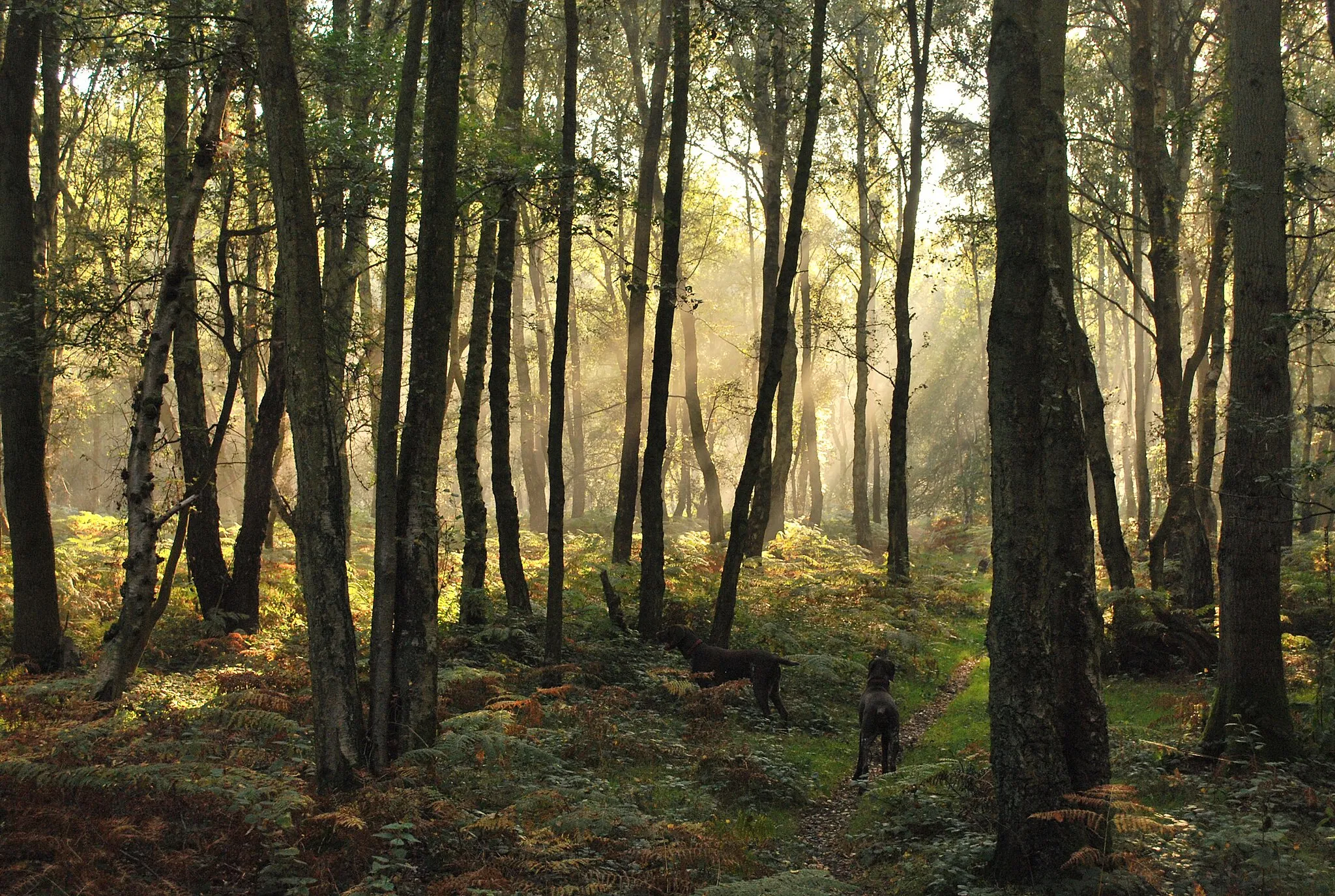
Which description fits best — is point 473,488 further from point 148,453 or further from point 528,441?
point 528,441

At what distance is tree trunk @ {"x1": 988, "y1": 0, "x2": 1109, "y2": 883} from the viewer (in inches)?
233

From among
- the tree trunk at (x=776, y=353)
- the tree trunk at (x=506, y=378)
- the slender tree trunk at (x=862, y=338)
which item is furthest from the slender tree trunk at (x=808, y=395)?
the tree trunk at (x=506, y=378)

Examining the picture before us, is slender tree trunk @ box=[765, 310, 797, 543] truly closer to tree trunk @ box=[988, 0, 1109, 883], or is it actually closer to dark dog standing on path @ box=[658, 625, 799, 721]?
dark dog standing on path @ box=[658, 625, 799, 721]

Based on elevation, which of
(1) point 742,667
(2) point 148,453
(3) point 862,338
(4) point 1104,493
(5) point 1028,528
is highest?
(3) point 862,338

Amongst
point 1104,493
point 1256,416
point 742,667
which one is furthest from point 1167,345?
point 742,667

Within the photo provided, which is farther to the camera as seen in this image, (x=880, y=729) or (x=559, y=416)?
(x=559, y=416)

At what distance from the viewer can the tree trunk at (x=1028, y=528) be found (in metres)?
5.93

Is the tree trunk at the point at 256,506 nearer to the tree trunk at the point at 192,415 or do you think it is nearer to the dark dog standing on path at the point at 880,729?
the tree trunk at the point at 192,415

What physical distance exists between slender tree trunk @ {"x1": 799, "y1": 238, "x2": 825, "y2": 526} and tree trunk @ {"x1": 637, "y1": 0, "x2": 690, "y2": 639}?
52.1 feet

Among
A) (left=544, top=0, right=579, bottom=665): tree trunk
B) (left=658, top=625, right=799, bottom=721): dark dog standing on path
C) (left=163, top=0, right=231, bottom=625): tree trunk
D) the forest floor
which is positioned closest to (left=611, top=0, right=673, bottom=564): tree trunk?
(left=544, top=0, right=579, bottom=665): tree trunk

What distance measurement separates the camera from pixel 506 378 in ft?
46.3

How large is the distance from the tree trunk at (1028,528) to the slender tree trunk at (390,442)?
4658mm

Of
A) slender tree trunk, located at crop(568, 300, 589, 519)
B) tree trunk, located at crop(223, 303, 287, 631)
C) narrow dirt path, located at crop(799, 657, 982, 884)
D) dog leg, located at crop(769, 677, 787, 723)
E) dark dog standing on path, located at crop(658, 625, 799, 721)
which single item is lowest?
narrow dirt path, located at crop(799, 657, 982, 884)

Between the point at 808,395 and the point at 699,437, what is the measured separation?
1208 centimetres
